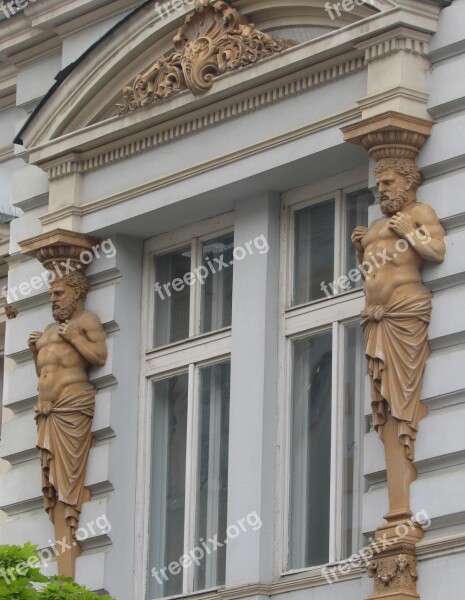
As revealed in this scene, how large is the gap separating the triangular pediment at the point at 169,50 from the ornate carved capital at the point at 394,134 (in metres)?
1.07

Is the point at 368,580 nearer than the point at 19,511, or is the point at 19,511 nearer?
the point at 368,580

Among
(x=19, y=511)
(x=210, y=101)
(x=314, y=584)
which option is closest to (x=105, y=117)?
(x=210, y=101)

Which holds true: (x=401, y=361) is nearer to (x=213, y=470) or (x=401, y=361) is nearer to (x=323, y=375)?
(x=323, y=375)

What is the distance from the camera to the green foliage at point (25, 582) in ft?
65.0

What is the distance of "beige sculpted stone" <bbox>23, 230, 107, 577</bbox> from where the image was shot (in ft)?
76.4

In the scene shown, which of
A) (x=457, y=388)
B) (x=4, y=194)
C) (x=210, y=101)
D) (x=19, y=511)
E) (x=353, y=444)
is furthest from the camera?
(x=4, y=194)

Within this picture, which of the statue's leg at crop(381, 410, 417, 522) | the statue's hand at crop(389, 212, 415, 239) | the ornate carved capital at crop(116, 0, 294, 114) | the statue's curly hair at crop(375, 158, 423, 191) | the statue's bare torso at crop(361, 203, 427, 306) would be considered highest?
the ornate carved capital at crop(116, 0, 294, 114)

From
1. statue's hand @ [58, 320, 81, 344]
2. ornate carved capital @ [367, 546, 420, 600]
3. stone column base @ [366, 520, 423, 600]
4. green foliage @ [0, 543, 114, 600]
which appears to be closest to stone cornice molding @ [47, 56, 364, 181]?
statue's hand @ [58, 320, 81, 344]

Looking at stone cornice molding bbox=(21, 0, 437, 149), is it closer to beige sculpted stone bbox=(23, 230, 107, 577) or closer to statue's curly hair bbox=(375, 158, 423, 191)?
statue's curly hair bbox=(375, 158, 423, 191)

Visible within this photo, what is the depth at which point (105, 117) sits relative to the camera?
2395 centimetres

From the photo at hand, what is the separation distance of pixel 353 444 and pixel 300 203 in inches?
101

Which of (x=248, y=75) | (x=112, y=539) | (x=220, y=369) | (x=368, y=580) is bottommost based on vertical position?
(x=368, y=580)

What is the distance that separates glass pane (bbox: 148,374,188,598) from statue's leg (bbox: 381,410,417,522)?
3.42m

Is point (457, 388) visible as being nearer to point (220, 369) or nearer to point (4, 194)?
point (220, 369)
